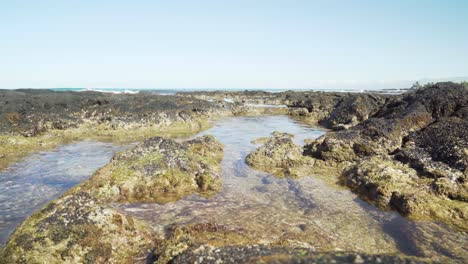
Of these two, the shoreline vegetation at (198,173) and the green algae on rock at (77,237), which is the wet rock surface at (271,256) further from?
the green algae on rock at (77,237)

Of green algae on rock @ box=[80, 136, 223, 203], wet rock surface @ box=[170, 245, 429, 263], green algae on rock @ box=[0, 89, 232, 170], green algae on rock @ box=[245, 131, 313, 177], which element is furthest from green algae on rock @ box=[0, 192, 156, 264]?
green algae on rock @ box=[0, 89, 232, 170]

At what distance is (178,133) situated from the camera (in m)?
25.2

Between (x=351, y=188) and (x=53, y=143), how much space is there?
1773 cm

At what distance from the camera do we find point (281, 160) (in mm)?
14867

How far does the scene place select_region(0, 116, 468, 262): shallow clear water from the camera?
25.7 ft

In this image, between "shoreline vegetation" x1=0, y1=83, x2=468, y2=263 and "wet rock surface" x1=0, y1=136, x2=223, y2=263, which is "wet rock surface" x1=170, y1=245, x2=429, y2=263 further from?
"wet rock surface" x1=0, y1=136, x2=223, y2=263

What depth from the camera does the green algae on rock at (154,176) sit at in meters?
11.0

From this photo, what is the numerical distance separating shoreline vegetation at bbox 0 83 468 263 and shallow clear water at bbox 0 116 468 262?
48 cm

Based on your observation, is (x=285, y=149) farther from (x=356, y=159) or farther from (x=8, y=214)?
(x=8, y=214)

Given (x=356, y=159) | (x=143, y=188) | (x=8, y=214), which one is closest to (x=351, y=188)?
(x=356, y=159)

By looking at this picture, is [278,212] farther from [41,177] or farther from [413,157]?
[41,177]

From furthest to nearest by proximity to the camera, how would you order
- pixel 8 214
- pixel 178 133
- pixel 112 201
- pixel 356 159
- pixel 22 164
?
pixel 178 133
pixel 22 164
pixel 356 159
pixel 112 201
pixel 8 214

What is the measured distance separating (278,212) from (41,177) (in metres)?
9.80

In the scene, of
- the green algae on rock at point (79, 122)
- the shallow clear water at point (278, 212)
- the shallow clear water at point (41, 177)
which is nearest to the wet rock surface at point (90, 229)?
the shallow clear water at point (278, 212)
